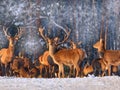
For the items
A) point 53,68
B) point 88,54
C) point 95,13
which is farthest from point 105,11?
point 53,68

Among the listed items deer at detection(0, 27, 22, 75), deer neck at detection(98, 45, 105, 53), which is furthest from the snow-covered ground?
deer neck at detection(98, 45, 105, 53)

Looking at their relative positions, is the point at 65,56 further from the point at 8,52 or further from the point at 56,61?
the point at 8,52

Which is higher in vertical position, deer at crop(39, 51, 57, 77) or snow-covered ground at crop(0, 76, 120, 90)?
deer at crop(39, 51, 57, 77)

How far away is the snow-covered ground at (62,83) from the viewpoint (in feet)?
16.6

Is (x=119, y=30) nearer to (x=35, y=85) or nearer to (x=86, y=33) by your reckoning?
(x=86, y=33)

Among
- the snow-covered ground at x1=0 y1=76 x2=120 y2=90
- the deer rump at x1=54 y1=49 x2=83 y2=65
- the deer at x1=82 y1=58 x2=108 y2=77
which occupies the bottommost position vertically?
the snow-covered ground at x1=0 y1=76 x2=120 y2=90

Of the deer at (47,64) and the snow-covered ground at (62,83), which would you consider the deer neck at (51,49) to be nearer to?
the deer at (47,64)

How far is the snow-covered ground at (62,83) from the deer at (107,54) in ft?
0.67

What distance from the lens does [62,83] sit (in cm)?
527

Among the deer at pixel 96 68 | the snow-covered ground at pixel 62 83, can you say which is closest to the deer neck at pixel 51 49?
the snow-covered ground at pixel 62 83

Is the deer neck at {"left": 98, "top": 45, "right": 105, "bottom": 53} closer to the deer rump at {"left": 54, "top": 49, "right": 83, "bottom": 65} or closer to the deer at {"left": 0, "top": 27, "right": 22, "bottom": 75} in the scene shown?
the deer rump at {"left": 54, "top": 49, "right": 83, "bottom": 65}

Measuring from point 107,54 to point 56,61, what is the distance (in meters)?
0.64

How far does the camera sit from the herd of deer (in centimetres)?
561

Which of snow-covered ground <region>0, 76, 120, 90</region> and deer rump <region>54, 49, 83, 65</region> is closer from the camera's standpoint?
snow-covered ground <region>0, 76, 120, 90</region>
